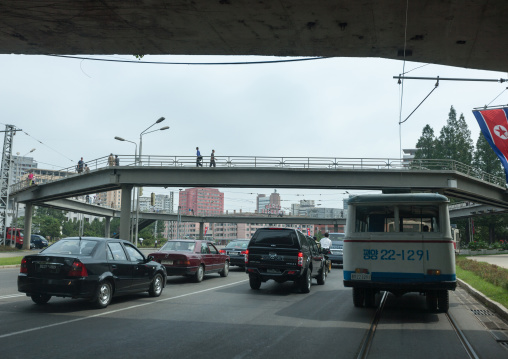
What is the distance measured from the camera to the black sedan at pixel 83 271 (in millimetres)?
9102

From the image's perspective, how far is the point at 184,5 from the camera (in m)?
7.01

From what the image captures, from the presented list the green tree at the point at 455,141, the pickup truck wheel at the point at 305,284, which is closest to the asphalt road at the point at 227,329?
the pickup truck wheel at the point at 305,284

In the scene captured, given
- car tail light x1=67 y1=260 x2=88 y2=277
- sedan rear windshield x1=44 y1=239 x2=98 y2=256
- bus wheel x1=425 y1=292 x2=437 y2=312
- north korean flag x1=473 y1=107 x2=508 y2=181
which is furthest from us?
north korean flag x1=473 y1=107 x2=508 y2=181

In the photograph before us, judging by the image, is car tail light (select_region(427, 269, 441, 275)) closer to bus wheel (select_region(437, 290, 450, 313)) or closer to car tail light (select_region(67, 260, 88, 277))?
bus wheel (select_region(437, 290, 450, 313))

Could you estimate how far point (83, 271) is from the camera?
9.17 meters

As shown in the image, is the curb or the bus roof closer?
the curb

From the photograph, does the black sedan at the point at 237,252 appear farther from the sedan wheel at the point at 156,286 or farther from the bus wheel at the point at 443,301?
the bus wheel at the point at 443,301

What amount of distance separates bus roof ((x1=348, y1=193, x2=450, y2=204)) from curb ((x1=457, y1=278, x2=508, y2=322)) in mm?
2583

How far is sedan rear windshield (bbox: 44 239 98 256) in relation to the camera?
9.72m

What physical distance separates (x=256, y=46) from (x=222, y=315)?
18.1ft

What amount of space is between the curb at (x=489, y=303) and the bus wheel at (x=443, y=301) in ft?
3.52

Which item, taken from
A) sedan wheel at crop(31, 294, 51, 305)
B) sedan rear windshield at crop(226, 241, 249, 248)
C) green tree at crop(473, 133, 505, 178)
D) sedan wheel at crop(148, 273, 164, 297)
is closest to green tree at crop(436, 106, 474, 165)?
green tree at crop(473, 133, 505, 178)

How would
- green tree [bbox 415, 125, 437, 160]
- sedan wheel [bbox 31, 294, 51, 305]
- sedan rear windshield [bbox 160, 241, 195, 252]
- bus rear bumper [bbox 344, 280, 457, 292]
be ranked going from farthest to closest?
1. green tree [bbox 415, 125, 437, 160]
2. sedan rear windshield [bbox 160, 241, 195, 252]
3. sedan wheel [bbox 31, 294, 51, 305]
4. bus rear bumper [bbox 344, 280, 457, 292]

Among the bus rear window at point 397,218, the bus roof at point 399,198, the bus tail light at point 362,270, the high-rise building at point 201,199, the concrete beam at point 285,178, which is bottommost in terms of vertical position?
the bus tail light at point 362,270
